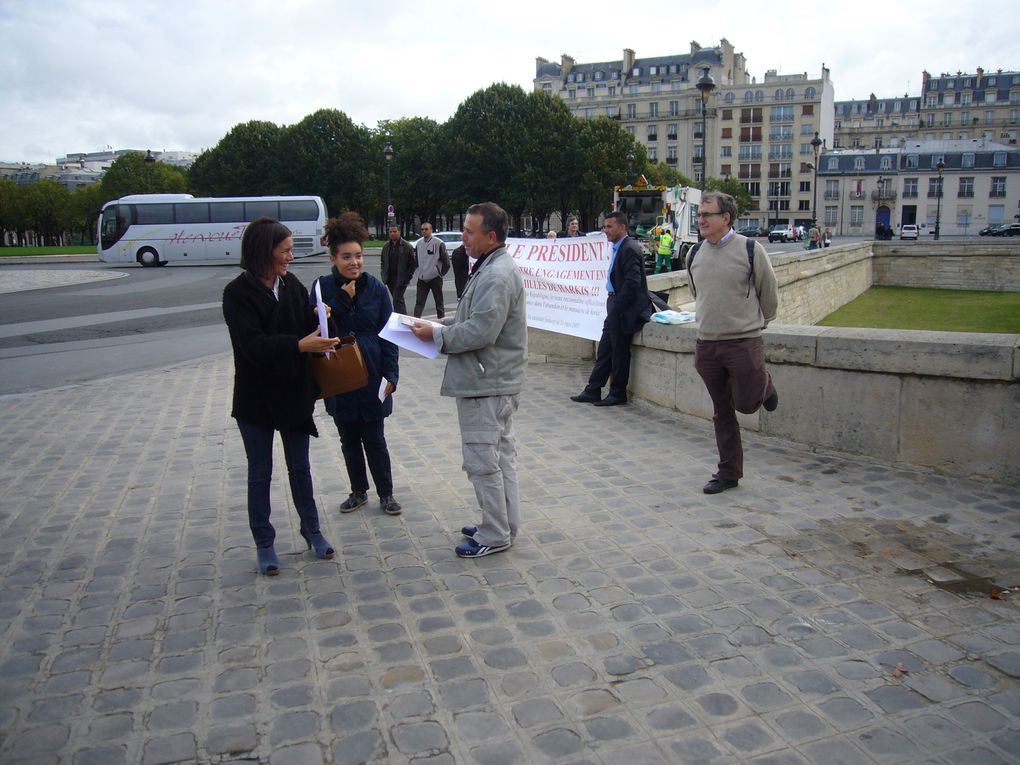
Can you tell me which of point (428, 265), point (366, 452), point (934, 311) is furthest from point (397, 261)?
point (934, 311)

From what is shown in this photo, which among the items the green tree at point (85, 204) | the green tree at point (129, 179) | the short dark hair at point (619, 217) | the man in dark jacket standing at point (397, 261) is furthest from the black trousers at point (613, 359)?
the green tree at point (85, 204)

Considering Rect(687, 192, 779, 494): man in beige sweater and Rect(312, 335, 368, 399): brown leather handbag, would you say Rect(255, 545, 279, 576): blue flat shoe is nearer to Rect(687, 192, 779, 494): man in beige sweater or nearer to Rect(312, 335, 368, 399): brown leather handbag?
Rect(312, 335, 368, 399): brown leather handbag

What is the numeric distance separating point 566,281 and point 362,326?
18.6ft

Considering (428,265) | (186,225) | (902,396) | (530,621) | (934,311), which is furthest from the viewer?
(186,225)

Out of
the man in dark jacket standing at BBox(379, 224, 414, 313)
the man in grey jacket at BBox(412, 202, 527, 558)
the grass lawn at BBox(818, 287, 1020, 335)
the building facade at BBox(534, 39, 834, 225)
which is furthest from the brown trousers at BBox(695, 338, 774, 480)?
the building facade at BBox(534, 39, 834, 225)

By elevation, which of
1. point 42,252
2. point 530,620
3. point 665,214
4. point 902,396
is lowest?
point 530,620

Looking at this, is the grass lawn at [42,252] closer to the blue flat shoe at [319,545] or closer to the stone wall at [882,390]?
the stone wall at [882,390]

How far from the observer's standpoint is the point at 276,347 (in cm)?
411

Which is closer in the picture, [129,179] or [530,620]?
[530,620]

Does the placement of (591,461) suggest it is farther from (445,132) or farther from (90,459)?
(445,132)

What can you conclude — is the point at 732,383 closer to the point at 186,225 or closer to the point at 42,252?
the point at 186,225

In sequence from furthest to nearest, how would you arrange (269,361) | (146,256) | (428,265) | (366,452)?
(146,256)
(428,265)
(366,452)
(269,361)

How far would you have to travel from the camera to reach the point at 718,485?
5645mm

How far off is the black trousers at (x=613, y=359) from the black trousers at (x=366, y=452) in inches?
148
